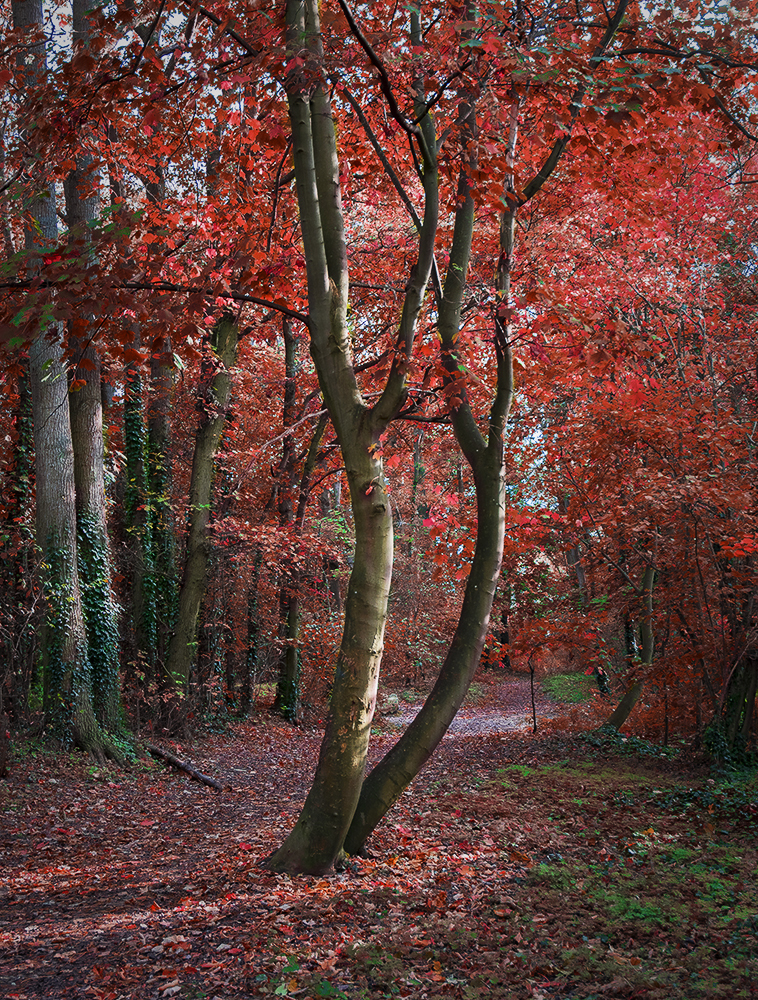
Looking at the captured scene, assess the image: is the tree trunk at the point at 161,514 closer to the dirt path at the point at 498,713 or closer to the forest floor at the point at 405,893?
the forest floor at the point at 405,893

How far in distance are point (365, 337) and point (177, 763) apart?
7055 millimetres

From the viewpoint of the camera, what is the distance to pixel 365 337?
11625 mm

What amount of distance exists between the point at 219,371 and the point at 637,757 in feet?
28.1

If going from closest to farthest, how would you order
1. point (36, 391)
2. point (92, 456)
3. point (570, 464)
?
1. point (36, 391)
2. point (92, 456)
3. point (570, 464)

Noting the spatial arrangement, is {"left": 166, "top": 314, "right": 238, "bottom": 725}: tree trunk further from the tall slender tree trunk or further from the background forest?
the tall slender tree trunk

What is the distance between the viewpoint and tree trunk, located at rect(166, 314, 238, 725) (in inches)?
465

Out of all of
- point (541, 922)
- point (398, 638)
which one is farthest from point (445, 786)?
point (398, 638)

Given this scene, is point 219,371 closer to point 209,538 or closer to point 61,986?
point 209,538

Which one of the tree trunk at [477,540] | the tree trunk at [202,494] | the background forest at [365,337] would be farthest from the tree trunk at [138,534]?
the tree trunk at [477,540]

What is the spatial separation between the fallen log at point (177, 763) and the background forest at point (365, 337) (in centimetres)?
60

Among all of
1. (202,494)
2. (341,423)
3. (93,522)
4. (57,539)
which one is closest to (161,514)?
(202,494)

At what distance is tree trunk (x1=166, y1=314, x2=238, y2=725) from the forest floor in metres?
3.59

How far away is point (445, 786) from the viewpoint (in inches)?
310

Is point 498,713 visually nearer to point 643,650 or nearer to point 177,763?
point 643,650
